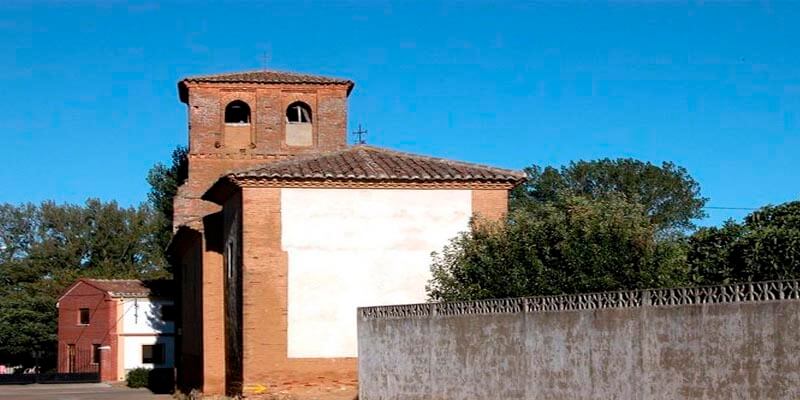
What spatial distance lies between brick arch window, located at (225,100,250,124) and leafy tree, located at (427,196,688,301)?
17003 millimetres

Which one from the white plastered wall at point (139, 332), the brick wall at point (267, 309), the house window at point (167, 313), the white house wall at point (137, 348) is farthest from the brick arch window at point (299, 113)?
the house window at point (167, 313)

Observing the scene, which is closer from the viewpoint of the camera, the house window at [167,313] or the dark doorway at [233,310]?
the dark doorway at [233,310]

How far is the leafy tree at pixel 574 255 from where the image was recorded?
71.4ft

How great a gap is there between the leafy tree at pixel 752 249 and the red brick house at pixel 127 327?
120 feet

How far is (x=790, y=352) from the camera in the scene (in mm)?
11352

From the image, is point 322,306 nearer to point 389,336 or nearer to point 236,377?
point 236,377

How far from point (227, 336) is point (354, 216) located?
16.7 ft

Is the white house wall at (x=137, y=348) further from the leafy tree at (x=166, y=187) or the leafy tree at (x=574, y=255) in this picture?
the leafy tree at (x=574, y=255)

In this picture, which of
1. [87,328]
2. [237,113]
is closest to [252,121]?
[237,113]

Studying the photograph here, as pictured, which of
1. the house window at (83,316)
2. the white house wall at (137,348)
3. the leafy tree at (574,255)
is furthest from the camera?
the house window at (83,316)

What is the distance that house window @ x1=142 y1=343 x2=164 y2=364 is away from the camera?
5581cm

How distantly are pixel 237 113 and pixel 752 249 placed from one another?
72.4 ft

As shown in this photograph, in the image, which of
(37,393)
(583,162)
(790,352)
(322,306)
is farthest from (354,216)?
(583,162)

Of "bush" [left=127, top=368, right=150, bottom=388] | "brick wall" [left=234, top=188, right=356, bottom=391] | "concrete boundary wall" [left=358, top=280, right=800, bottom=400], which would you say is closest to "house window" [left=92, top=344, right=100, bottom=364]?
"bush" [left=127, top=368, right=150, bottom=388]
